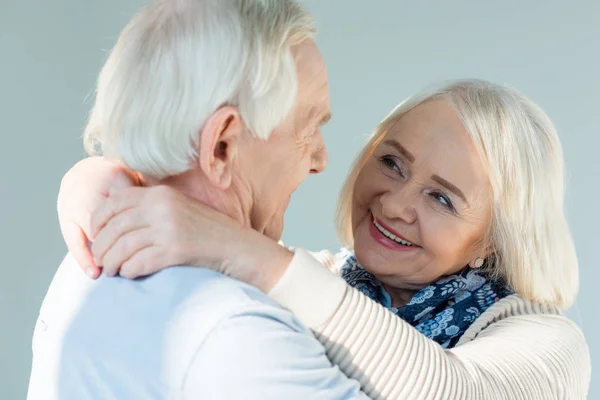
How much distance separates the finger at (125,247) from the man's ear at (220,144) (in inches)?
5.6

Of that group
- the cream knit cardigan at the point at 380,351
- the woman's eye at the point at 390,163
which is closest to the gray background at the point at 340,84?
the woman's eye at the point at 390,163

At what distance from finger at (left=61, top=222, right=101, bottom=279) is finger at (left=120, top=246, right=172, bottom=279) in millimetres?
117

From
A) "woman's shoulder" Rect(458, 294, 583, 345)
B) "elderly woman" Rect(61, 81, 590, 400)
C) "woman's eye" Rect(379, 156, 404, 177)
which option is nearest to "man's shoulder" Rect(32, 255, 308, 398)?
"elderly woman" Rect(61, 81, 590, 400)

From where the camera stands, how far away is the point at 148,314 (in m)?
1.29

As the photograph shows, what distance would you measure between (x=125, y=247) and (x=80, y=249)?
0.53 ft

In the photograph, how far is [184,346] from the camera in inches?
48.2

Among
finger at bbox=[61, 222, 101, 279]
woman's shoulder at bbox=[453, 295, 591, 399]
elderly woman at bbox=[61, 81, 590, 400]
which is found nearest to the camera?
finger at bbox=[61, 222, 101, 279]

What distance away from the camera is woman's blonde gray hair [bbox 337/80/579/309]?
2.04 metres

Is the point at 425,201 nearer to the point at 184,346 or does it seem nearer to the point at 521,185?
the point at 521,185

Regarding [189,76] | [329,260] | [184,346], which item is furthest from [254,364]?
[329,260]

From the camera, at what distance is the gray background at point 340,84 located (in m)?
3.39

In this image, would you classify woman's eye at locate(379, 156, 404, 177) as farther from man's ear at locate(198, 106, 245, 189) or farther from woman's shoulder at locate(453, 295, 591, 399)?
man's ear at locate(198, 106, 245, 189)

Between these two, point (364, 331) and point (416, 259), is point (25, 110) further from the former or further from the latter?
point (364, 331)

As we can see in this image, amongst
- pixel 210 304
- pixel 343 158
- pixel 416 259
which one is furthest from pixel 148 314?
pixel 343 158
